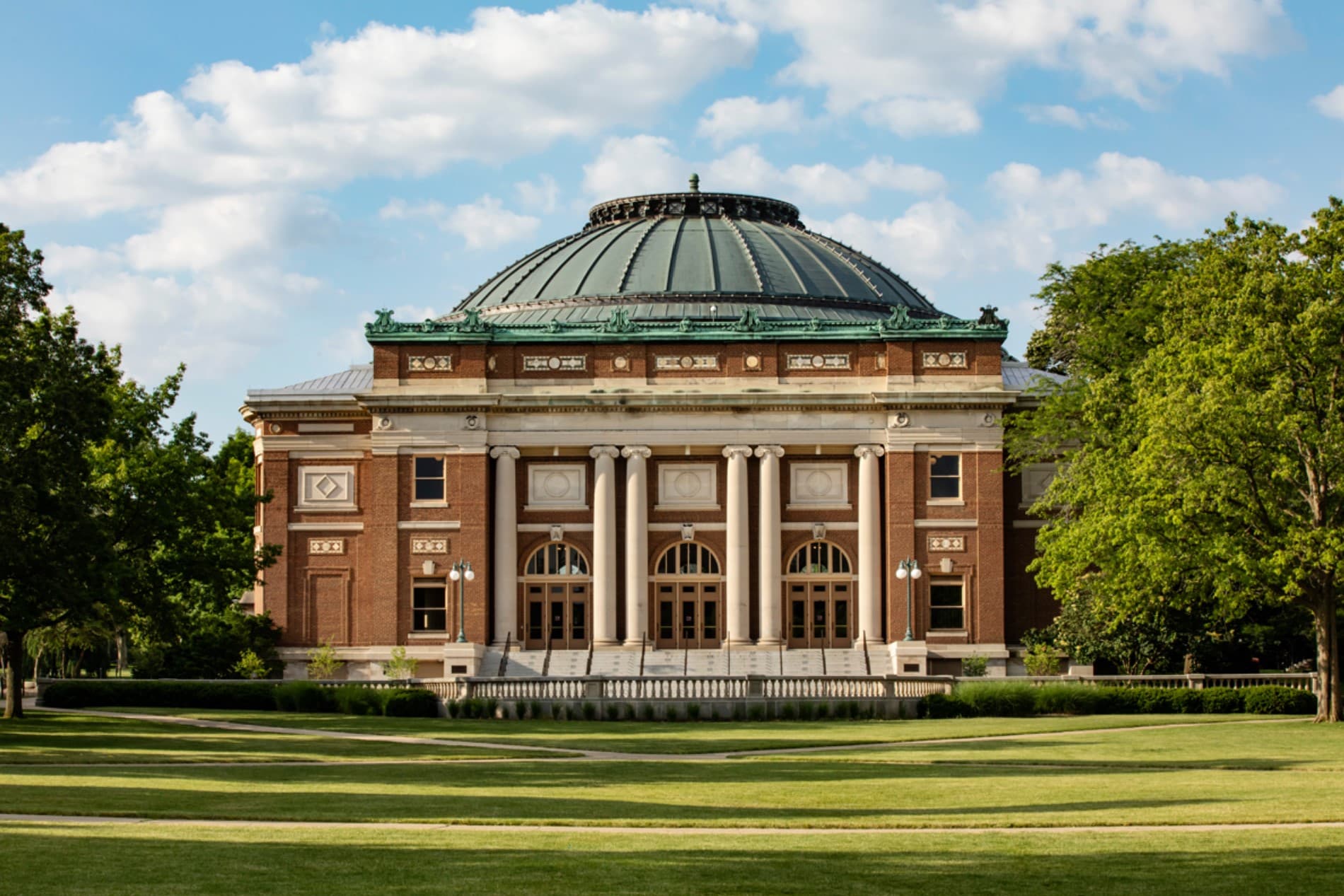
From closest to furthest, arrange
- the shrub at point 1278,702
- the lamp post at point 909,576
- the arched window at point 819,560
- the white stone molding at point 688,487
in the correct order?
the shrub at point 1278,702, the lamp post at point 909,576, the arched window at point 819,560, the white stone molding at point 688,487

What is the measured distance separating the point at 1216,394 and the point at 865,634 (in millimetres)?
25480

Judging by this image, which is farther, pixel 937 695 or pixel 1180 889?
pixel 937 695

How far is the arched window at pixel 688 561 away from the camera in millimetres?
70562

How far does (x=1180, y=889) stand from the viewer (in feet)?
58.1

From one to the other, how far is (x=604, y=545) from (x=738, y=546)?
5265 mm

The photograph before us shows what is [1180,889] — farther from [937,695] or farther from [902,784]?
[937,695]

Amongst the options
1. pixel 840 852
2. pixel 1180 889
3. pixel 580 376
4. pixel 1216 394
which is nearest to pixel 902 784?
pixel 840 852

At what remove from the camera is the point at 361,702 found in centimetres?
5453

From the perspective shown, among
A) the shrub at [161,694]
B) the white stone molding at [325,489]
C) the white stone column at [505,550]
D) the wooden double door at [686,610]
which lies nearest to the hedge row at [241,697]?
the shrub at [161,694]

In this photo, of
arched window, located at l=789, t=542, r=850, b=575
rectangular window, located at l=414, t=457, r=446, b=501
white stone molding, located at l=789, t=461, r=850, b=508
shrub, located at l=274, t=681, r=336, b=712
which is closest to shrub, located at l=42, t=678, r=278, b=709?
shrub, located at l=274, t=681, r=336, b=712

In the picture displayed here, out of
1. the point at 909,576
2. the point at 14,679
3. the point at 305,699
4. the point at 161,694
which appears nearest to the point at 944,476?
the point at 909,576

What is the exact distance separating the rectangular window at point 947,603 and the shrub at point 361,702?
23.8 meters

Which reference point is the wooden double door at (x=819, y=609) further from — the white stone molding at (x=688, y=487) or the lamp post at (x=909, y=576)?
the white stone molding at (x=688, y=487)

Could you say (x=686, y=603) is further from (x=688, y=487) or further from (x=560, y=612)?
(x=560, y=612)
